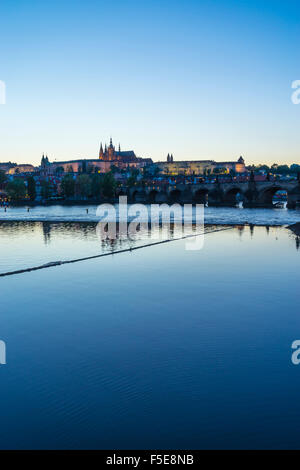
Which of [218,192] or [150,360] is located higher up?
[218,192]

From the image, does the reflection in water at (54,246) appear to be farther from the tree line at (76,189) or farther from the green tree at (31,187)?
the green tree at (31,187)

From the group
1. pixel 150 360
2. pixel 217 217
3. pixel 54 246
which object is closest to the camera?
pixel 150 360

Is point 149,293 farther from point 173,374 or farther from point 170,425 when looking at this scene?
point 170,425

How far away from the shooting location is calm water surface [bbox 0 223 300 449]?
20.5 feet

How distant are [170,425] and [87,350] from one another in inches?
131

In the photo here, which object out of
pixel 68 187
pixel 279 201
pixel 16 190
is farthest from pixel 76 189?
pixel 279 201

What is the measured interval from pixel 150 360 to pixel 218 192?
3787 inches

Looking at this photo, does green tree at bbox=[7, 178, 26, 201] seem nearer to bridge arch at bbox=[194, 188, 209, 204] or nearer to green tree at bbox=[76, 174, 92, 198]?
green tree at bbox=[76, 174, 92, 198]

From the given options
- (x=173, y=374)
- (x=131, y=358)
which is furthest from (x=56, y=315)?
(x=173, y=374)

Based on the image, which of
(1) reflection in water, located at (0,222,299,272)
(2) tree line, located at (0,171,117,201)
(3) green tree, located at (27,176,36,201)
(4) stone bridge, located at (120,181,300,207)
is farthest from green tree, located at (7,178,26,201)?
(1) reflection in water, located at (0,222,299,272)

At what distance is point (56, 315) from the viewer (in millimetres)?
11930

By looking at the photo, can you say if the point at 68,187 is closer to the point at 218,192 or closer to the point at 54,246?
the point at 218,192

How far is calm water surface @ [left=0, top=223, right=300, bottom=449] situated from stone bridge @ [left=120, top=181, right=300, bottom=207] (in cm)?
7125

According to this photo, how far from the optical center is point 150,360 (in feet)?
28.2
